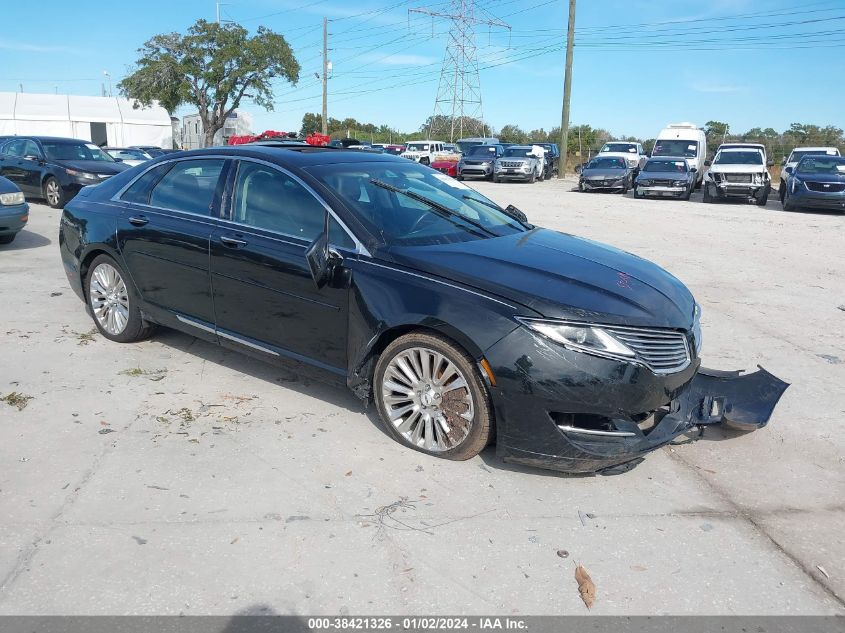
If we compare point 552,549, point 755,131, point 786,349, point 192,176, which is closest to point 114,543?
point 552,549

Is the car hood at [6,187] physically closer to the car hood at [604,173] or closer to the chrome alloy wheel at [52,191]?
the chrome alloy wheel at [52,191]

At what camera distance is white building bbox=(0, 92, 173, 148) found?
4809 cm

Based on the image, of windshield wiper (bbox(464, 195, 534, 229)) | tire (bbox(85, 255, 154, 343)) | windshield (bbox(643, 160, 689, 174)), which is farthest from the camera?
windshield (bbox(643, 160, 689, 174))

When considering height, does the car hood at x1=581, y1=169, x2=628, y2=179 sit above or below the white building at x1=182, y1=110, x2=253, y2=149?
below

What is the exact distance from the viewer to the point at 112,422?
426 centimetres

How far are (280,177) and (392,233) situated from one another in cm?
91

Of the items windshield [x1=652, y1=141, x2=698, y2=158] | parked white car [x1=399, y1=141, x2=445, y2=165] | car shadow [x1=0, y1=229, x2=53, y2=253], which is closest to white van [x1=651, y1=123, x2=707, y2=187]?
windshield [x1=652, y1=141, x2=698, y2=158]

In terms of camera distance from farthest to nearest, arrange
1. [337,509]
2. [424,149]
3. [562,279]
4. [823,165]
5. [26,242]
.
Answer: [424,149]
[823,165]
[26,242]
[562,279]
[337,509]

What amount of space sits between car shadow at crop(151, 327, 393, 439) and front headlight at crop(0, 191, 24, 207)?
5.37 metres

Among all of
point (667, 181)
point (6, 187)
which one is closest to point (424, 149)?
point (667, 181)

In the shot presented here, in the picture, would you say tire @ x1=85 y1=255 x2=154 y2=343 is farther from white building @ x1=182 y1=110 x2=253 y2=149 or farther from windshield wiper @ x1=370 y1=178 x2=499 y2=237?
white building @ x1=182 y1=110 x2=253 y2=149

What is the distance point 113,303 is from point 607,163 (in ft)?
76.4

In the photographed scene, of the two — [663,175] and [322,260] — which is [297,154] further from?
[663,175]

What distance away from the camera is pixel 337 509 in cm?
337
